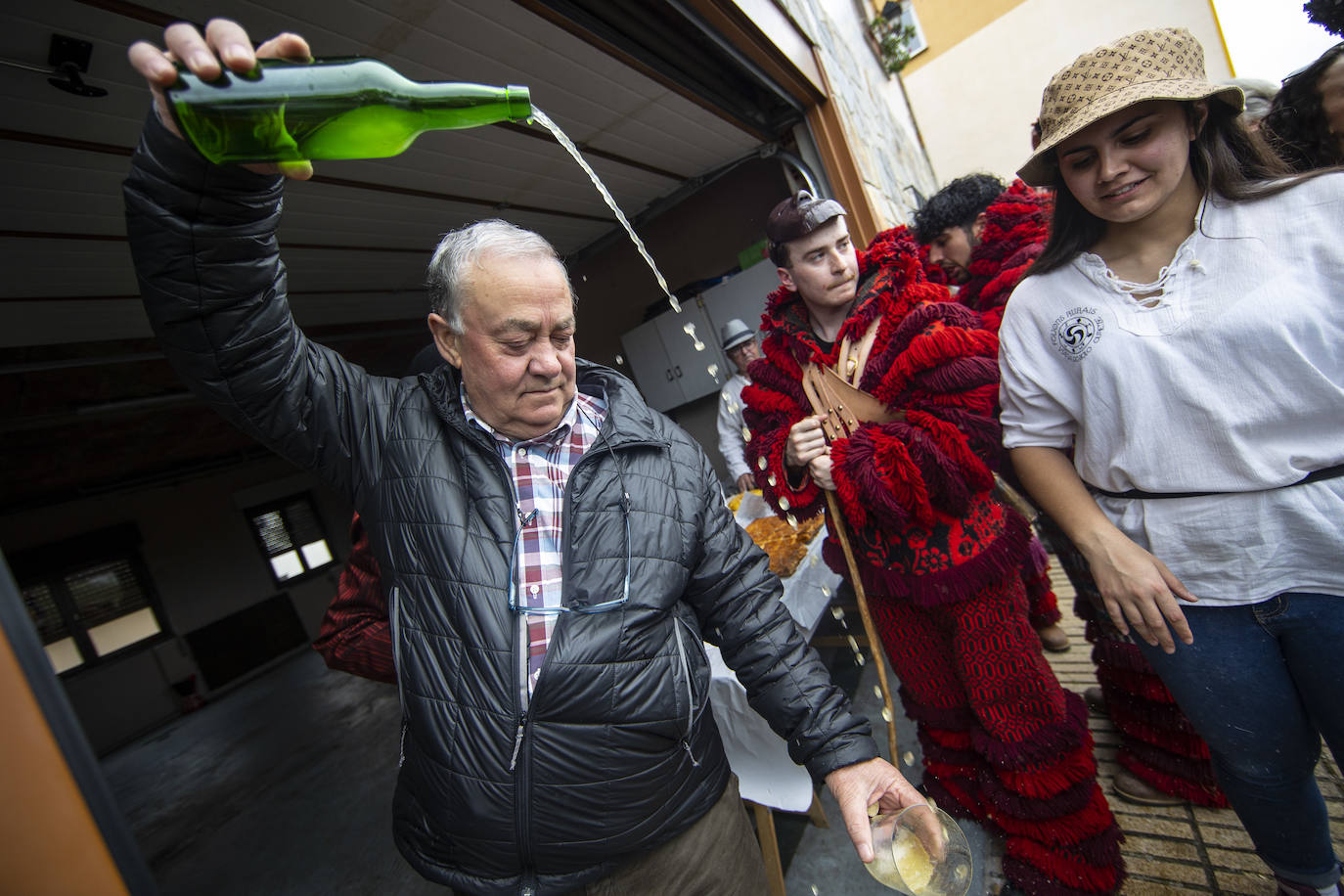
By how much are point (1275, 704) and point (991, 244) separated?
7.03 ft

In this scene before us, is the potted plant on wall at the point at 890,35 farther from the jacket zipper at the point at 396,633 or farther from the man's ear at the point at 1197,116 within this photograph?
the jacket zipper at the point at 396,633

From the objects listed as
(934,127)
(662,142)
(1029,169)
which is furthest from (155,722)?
(934,127)

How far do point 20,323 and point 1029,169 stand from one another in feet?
18.0

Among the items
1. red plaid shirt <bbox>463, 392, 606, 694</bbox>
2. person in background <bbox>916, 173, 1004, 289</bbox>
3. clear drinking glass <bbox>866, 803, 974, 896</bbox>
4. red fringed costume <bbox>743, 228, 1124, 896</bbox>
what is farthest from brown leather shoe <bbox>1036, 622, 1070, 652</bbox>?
red plaid shirt <bbox>463, 392, 606, 694</bbox>

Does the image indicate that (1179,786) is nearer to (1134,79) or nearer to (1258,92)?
(1134,79)

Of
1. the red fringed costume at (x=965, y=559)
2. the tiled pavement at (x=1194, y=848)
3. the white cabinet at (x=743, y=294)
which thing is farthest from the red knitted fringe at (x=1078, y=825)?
the white cabinet at (x=743, y=294)

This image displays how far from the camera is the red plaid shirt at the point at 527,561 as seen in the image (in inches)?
49.3

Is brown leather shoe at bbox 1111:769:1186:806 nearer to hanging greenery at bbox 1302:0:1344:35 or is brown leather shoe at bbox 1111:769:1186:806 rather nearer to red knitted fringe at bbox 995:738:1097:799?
red knitted fringe at bbox 995:738:1097:799

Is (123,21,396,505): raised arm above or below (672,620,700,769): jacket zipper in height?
above

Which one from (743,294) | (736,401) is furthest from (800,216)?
(743,294)

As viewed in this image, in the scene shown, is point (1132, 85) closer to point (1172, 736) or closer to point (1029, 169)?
point (1029, 169)

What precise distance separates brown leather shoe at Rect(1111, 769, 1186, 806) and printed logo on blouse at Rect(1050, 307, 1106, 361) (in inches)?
70.0

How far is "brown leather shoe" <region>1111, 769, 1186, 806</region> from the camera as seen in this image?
2061 millimetres

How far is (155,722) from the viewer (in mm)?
8102
